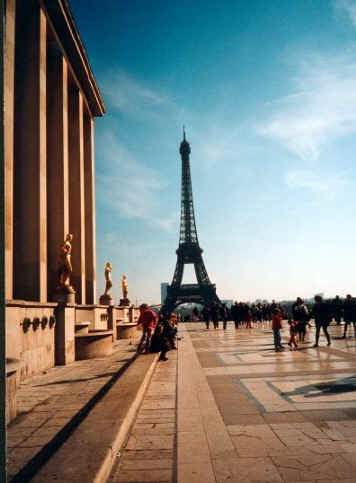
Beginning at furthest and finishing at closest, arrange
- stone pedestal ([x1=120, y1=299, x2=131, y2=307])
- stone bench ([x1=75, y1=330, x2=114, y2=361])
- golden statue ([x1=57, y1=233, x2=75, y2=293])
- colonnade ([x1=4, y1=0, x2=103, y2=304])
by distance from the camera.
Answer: stone pedestal ([x1=120, y1=299, x2=131, y2=307]) → golden statue ([x1=57, y1=233, x2=75, y2=293]) → colonnade ([x1=4, y1=0, x2=103, y2=304]) → stone bench ([x1=75, y1=330, x2=114, y2=361])

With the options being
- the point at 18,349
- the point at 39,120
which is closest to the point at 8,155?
the point at 39,120

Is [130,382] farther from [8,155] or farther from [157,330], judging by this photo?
[8,155]

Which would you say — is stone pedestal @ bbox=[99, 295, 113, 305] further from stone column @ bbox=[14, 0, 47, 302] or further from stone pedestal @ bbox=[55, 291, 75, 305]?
stone pedestal @ bbox=[55, 291, 75, 305]

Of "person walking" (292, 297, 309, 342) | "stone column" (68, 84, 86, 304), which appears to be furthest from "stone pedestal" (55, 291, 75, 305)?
"stone column" (68, 84, 86, 304)

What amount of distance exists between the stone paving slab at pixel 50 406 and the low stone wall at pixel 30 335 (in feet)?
1.10

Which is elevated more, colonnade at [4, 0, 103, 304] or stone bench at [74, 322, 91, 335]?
colonnade at [4, 0, 103, 304]

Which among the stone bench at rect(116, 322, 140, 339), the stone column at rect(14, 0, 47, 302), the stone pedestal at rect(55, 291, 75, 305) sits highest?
the stone column at rect(14, 0, 47, 302)

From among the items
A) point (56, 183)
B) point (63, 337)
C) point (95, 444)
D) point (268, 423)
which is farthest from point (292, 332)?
point (56, 183)

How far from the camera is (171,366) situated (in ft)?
35.8

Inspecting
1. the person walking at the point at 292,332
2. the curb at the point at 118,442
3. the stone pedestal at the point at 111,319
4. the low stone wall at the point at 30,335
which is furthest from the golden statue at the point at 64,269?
the curb at the point at 118,442

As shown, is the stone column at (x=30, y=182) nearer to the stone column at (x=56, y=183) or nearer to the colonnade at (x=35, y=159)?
the colonnade at (x=35, y=159)

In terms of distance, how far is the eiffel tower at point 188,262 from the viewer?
6894 centimetres

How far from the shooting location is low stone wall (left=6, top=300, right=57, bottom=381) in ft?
27.8

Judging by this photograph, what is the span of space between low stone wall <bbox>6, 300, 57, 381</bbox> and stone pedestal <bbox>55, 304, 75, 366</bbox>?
0.90 feet
